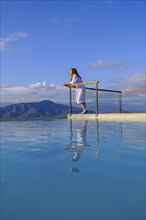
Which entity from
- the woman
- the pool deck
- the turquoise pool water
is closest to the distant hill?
the pool deck

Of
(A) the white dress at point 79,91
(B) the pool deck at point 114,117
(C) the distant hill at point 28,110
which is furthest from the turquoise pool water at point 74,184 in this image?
(C) the distant hill at point 28,110

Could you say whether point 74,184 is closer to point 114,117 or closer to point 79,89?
point 79,89

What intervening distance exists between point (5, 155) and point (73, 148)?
1.04 m

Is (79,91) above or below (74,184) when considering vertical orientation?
above

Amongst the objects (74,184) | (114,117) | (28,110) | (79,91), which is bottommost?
(28,110)

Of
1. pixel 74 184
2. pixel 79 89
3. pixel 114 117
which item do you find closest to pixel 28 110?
pixel 79 89

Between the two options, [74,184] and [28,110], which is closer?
[74,184]

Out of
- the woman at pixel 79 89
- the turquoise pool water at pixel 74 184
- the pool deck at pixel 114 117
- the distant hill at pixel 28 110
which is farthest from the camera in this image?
the distant hill at pixel 28 110

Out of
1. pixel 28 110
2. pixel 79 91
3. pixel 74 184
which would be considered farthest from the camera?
pixel 28 110

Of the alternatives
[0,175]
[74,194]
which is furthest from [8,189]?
[74,194]

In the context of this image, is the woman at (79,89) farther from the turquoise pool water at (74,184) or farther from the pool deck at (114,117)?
the turquoise pool water at (74,184)

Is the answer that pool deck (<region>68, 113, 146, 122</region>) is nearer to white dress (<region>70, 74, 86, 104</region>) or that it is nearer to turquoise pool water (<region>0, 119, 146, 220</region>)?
white dress (<region>70, 74, 86, 104</region>)

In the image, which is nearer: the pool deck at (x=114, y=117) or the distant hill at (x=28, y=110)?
the pool deck at (x=114, y=117)

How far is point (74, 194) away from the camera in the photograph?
6.81 ft
